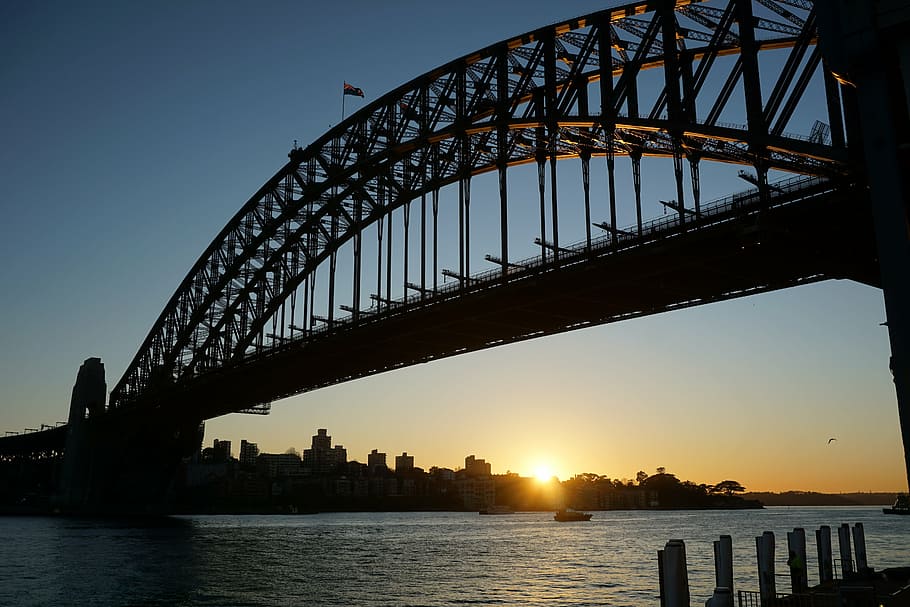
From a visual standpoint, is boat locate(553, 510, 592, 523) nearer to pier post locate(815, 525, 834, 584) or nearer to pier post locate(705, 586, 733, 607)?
pier post locate(815, 525, 834, 584)

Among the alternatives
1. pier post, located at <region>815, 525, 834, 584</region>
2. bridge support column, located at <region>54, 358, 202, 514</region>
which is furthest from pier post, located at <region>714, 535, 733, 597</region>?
bridge support column, located at <region>54, 358, 202, 514</region>

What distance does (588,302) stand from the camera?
1757 inches

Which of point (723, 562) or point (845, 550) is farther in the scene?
point (845, 550)

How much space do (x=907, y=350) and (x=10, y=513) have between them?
117273 mm

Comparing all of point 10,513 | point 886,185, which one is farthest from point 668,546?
point 10,513

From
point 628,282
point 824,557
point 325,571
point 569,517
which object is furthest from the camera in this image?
point 569,517

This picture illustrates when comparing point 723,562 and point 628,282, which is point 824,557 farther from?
point 628,282

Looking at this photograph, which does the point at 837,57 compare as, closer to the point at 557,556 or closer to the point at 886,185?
the point at 886,185

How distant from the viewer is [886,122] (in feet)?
51.2

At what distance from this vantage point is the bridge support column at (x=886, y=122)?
14641mm

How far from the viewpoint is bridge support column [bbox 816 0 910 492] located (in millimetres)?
14641

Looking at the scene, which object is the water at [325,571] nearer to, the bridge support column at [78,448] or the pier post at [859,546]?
the pier post at [859,546]

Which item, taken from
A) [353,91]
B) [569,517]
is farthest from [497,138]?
[569,517]

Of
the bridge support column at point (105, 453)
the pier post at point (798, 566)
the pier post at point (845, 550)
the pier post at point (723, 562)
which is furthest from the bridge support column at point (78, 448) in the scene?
the pier post at point (723, 562)
